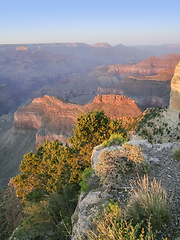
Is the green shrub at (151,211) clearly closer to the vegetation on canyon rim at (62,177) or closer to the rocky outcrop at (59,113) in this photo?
the vegetation on canyon rim at (62,177)

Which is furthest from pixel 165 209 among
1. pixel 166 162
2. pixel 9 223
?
pixel 9 223

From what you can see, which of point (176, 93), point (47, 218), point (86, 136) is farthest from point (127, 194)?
point (176, 93)

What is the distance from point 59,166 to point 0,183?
3055cm

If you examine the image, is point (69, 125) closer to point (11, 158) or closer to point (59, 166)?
point (11, 158)

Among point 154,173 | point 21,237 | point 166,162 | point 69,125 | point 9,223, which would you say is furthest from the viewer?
point 69,125

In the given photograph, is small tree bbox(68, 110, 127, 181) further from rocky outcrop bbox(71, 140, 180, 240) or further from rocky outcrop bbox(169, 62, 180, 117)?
rocky outcrop bbox(169, 62, 180, 117)

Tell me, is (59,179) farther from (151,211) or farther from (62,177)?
(151,211)

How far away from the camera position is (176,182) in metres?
6.22

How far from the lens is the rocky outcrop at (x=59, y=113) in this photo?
163 ft

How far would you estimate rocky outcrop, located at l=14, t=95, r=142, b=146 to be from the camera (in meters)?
49.6

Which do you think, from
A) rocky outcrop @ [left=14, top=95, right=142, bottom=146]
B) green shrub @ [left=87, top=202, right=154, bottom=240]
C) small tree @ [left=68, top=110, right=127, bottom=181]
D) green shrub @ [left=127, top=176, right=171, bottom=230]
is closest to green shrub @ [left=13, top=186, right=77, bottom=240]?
small tree @ [left=68, top=110, right=127, bottom=181]

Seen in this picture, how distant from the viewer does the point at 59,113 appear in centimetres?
5469

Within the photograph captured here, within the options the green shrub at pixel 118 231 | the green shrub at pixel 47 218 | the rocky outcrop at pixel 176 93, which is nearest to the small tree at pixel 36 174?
the green shrub at pixel 47 218

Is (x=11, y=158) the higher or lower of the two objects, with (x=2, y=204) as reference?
lower
